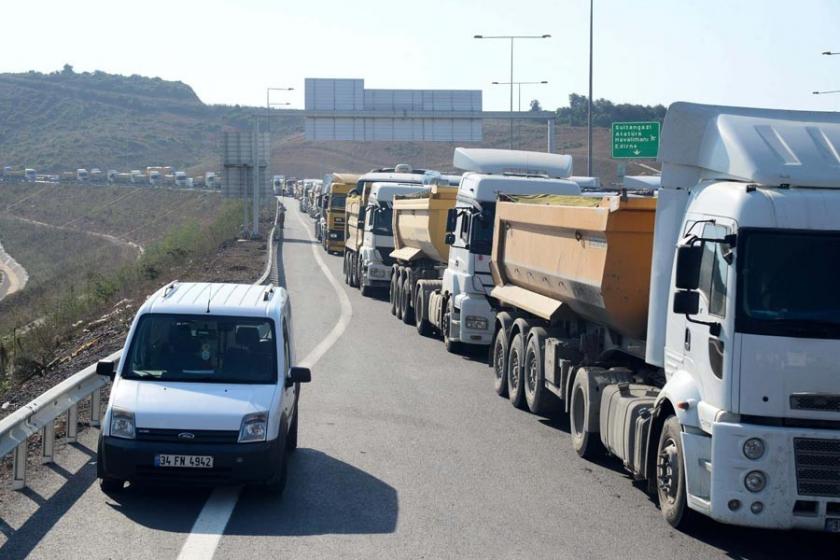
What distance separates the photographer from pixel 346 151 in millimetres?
160625

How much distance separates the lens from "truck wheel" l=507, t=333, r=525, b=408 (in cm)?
1492

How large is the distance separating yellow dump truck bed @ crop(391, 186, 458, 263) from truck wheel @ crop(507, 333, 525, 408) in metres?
8.22

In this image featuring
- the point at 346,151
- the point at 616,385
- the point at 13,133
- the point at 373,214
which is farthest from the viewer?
the point at 13,133

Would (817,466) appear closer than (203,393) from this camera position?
Yes

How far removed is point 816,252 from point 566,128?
5160 inches

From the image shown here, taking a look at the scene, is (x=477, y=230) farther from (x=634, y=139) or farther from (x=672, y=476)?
(x=634, y=139)

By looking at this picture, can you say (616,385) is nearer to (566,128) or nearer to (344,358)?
(344,358)

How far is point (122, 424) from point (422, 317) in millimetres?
14268

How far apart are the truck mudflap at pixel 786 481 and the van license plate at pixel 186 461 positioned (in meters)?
3.94

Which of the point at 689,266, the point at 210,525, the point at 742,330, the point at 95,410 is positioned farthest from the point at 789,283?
the point at 95,410

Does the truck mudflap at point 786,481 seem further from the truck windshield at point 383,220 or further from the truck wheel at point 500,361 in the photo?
the truck windshield at point 383,220

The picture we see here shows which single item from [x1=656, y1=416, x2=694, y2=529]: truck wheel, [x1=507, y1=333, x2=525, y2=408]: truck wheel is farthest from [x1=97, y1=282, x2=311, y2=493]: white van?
[x1=507, y1=333, x2=525, y2=408]: truck wheel

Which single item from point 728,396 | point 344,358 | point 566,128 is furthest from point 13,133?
point 728,396

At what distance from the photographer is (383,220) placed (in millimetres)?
31641
